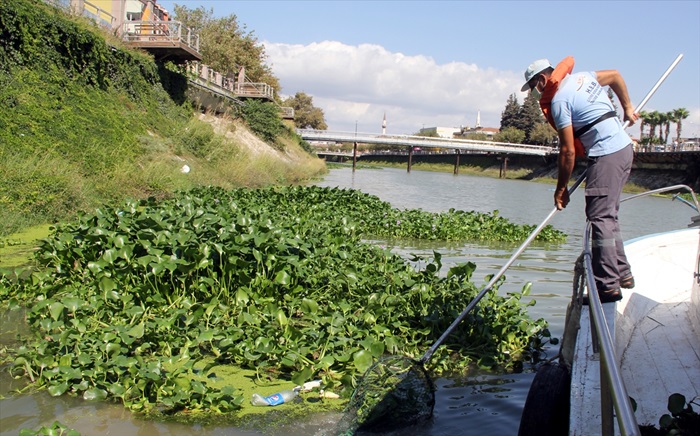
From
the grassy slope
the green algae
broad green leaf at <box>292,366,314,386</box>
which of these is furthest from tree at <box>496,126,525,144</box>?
broad green leaf at <box>292,366,314,386</box>

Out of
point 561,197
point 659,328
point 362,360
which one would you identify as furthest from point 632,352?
point 362,360

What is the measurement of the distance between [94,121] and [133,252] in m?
12.2

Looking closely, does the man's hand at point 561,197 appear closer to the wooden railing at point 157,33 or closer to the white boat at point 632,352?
the white boat at point 632,352

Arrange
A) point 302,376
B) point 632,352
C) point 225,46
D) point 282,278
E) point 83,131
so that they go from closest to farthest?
point 302,376 < point 632,352 < point 282,278 < point 83,131 < point 225,46

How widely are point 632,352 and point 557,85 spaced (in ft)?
6.90

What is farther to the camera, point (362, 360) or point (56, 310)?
point (56, 310)

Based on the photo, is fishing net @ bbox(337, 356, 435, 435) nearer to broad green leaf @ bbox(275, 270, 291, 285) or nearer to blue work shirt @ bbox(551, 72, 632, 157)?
broad green leaf @ bbox(275, 270, 291, 285)

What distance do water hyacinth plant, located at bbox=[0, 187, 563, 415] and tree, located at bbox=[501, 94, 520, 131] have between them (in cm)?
10201

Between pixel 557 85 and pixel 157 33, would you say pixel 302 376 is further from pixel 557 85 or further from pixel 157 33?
pixel 157 33

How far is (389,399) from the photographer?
15.1 ft

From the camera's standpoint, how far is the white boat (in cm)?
261

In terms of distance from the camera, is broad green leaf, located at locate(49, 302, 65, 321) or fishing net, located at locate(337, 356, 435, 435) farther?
broad green leaf, located at locate(49, 302, 65, 321)

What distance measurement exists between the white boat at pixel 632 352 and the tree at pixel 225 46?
4932cm

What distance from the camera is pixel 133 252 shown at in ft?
21.4
